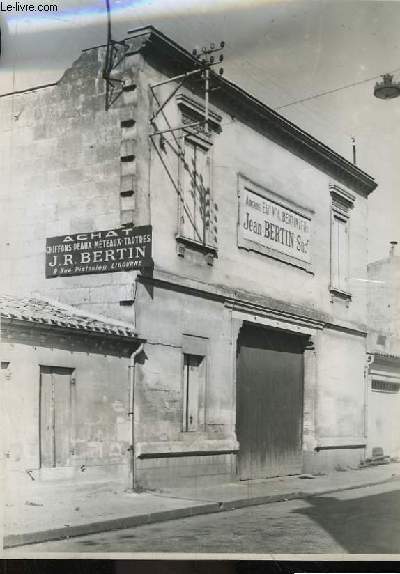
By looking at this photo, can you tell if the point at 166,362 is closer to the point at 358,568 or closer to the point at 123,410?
the point at 123,410

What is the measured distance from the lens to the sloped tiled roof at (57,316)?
28.4 ft

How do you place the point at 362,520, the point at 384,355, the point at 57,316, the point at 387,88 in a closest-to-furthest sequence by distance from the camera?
1. the point at 387,88
2. the point at 362,520
3. the point at 57,316
4. the point at 384,355

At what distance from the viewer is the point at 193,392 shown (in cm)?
1141

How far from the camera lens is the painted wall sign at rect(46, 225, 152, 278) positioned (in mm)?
9703

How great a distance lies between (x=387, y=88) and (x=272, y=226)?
3.63 metres

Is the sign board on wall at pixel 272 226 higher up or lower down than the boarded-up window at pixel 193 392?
higher up

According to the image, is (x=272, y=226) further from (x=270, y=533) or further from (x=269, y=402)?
(x=270, y=533)

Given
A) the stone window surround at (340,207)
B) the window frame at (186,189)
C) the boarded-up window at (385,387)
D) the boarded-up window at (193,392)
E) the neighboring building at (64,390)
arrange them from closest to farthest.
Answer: the neighboring building at (64,390) < the boarded-up window at (385,387) < the boarded-up window at (193,392) < the window frame at (186,189) < the stone window surround at (340,207)

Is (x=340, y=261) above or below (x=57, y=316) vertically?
above

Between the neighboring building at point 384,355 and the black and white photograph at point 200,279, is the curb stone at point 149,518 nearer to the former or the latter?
the black and white photograph at point 200,279

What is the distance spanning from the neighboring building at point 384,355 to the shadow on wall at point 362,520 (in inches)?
26.3

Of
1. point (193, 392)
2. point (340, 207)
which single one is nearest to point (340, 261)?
point (340, 207)

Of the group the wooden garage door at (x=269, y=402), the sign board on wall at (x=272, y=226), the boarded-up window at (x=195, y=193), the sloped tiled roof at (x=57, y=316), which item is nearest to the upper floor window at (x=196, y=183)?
the boarded-up window at (x=195, y=193)

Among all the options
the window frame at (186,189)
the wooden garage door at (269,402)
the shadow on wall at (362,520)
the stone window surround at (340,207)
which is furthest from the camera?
the stone window surround at (340,207)
